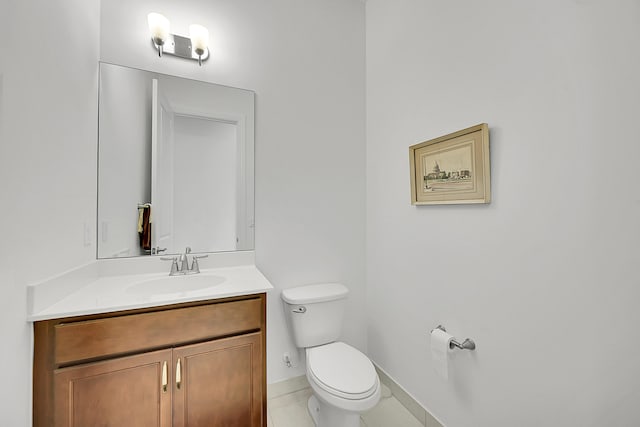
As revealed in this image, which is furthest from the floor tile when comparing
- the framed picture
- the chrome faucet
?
the framed picture

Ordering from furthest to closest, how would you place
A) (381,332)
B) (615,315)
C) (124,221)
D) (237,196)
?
1. (381,332)
2. (237,196)
3. (124,221)
4. (615,315)

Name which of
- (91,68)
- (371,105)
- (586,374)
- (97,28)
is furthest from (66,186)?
(586,374)

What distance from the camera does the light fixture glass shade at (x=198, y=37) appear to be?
63.4 inches

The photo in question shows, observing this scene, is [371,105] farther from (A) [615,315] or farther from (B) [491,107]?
(A) [615,315]

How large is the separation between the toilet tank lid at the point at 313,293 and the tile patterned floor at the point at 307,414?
0.67 m

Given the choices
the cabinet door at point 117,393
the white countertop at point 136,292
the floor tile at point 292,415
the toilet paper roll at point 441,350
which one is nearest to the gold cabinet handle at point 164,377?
the cabinet door at point 117,393

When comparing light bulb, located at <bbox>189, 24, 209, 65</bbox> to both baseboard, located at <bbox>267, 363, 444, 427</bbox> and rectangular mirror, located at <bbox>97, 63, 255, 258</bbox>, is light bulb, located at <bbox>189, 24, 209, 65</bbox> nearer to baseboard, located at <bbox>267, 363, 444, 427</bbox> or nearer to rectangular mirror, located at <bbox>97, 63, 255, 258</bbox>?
rectangular mirror, located at <bbox>97, 63, 255, 258</bbox>

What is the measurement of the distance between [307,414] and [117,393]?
1078 millimetres

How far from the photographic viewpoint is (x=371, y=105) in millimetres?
2086

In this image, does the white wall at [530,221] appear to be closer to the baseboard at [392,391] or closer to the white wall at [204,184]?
the baseboard at [392,391]

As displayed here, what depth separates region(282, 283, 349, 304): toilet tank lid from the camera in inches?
67.5

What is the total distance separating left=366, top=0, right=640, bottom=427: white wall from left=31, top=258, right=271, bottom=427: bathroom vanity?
0.95 meters

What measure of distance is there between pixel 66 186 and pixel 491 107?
74.0 inches

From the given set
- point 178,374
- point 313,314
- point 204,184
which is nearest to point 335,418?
point 313,314
